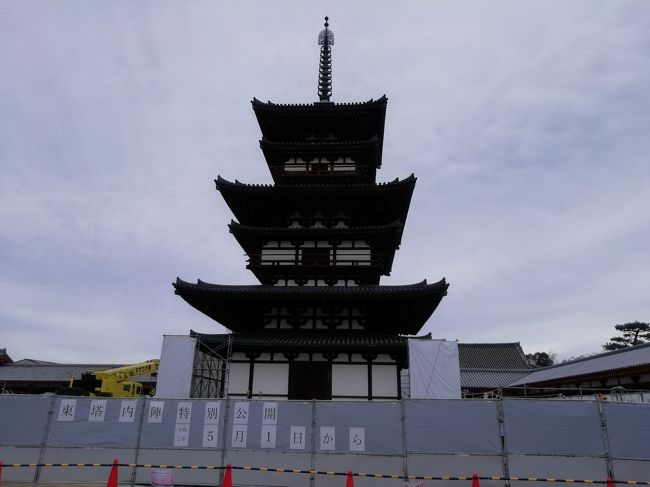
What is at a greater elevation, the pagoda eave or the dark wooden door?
the pagoda eave

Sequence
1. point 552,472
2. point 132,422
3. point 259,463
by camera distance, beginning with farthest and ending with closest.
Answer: point 132,422 < point 259,463 < point 552,472

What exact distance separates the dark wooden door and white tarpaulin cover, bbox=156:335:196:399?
3953 millimetres

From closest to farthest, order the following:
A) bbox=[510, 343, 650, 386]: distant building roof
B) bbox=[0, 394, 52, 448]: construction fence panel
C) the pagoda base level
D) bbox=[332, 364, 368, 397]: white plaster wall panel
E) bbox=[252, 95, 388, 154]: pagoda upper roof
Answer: bbox=[0, 394, 52, 448]: construction fence panel < the pagoda base level < bbox=[332, 364, 368, 397]: white plaster wall panel < bbox=[252, 95, 388, 154]: pagoda upper roof < bbox=[510, 343, 650, 386]: distant building roof

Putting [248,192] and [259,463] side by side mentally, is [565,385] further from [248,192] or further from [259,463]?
[259,463]

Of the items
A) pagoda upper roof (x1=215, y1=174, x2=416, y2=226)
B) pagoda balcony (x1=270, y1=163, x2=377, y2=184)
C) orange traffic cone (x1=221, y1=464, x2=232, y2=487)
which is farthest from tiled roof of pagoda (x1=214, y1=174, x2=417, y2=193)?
orange traffic cone (x1=221, y1=464, x2=232, y2=487)

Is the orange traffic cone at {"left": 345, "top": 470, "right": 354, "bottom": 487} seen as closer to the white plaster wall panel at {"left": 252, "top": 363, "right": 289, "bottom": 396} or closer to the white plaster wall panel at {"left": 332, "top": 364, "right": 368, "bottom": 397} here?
the white plaster wall panel at {"left": 332, "top": 364, "right": 368, "bottom": 397}

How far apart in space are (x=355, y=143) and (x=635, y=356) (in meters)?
21.6

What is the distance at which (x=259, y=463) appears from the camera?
429 inches

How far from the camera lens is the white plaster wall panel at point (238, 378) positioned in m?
17.6

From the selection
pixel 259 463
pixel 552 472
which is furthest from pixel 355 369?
pixel 552 472

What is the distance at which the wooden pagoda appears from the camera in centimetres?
1744

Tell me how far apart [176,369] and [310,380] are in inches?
205

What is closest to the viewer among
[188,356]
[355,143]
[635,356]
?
[188,356]

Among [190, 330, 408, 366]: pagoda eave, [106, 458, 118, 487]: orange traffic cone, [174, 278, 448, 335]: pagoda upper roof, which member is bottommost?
[106, 458, 118, 487]: orange traffic cone
